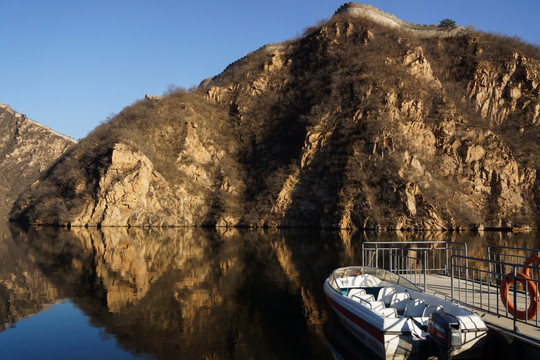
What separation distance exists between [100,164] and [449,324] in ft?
236

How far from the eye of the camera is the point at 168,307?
55.1 ft

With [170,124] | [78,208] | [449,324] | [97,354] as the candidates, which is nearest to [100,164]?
[78,208]

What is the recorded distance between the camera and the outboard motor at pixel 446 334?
10219 mm

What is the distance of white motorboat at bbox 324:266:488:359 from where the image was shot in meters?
10.4

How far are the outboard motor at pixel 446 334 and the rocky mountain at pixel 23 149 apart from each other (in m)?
123

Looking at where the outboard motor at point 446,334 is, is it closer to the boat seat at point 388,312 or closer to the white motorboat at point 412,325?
the white motorboat at point 412,325

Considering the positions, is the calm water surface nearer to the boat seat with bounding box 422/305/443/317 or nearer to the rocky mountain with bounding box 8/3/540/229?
the boat seat with bounding box 422/305/443/317

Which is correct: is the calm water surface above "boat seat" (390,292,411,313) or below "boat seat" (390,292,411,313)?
below

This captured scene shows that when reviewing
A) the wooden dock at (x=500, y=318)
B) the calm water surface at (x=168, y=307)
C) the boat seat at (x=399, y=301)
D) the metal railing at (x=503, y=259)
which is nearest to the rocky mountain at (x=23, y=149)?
the calm water surface at (x=168, y=307)

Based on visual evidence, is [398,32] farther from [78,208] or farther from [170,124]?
[78,208]

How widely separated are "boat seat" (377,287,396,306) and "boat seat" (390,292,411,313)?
260 millimetres

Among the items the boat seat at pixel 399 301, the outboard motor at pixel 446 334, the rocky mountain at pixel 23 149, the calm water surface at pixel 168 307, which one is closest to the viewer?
the outboard motor at pixel 446 334

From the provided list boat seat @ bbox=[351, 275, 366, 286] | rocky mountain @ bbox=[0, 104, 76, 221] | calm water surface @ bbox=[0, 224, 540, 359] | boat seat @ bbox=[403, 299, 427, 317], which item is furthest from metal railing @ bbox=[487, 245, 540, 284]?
rocky mountain @ bbox=[0, 104, 76, 221]

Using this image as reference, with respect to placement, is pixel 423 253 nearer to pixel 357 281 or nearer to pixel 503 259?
pixel 357 281
